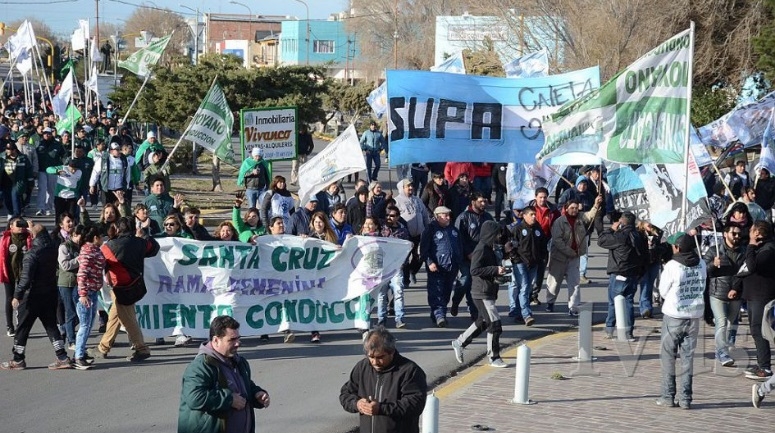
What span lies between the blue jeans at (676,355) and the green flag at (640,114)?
193 centimetres

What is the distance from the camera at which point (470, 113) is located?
46.5ft

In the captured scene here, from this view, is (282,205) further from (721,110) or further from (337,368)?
(721,110)

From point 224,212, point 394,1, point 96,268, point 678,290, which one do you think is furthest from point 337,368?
point 394,1

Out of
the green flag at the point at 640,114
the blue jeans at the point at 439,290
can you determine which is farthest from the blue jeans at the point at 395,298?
the green flag at the point at 640,114

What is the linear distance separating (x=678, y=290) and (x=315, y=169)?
6.66 m

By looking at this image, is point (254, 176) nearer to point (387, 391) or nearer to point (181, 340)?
point (181, 340)

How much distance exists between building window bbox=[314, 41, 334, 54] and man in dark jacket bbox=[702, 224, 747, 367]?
98.8 metres

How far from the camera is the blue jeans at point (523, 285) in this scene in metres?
14.5

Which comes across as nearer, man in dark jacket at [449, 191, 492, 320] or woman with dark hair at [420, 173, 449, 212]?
man in dark jacket at [449, 191, 492, 320]

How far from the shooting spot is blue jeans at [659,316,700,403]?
35.0 ft

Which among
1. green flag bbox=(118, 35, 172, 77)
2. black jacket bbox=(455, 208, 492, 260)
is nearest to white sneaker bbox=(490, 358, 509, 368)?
black jacket bbox=(455, 208, 492, 260)

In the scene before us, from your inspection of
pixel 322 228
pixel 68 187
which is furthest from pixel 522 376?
pixel 68 187

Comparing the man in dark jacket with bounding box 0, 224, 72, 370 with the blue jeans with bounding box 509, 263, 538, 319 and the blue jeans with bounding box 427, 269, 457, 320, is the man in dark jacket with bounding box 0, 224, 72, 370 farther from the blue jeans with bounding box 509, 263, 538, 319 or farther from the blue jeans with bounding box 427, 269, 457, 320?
the blue jeans with bounding box 509, 263, 538, 319

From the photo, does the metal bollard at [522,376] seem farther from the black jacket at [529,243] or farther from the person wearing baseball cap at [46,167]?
the person wearing baseball cap at [46,167]
